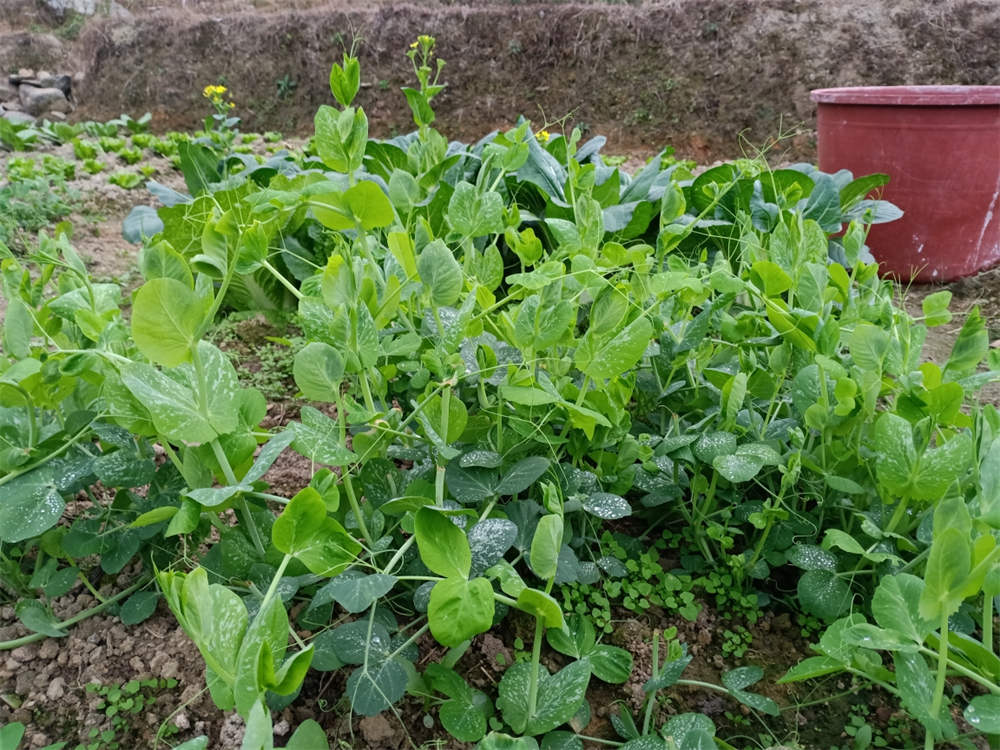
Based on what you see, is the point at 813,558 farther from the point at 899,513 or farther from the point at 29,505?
the point at 29,505

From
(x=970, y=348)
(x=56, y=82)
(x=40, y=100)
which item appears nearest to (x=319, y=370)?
(x=970, y=348)

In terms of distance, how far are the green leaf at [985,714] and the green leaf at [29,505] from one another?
1.09 meters

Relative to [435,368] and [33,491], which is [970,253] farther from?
[33,491]

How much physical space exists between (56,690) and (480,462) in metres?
0.66

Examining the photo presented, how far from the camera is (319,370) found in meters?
0.86

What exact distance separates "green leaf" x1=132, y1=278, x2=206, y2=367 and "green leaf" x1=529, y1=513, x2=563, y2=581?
1.40 feet

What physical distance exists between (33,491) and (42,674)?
0.87 feet

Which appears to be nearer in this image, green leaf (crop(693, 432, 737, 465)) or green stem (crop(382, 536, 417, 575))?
green stem (crop(382, 536, 417, 575))

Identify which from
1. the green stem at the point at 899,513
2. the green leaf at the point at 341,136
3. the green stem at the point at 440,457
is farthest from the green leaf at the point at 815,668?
the green leaf at the point at 341,136

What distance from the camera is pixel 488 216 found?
46.3 inches

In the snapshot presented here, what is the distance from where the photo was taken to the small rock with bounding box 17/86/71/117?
1098 centimetres

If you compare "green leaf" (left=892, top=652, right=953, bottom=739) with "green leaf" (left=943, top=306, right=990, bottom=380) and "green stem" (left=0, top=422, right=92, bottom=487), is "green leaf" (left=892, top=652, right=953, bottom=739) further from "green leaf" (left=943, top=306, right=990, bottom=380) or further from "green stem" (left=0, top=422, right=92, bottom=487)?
"green stem" (left=0, top=422, right=92, bottom=487)

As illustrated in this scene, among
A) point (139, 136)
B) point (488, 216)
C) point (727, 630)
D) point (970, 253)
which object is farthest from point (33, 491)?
point (139, 136)

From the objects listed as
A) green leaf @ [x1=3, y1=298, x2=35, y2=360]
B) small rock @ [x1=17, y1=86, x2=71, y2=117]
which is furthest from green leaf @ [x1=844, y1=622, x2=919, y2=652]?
small rock @ [x1=17, y1=86, x2=71, y2=117]
